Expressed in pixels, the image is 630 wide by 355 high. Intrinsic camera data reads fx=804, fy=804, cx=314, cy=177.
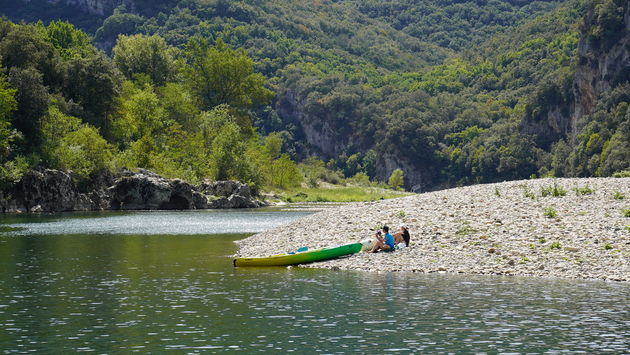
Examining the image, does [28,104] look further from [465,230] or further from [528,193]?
[465,230]

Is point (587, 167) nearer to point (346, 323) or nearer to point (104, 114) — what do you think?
point (104, 114)

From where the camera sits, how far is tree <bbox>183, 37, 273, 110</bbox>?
163m

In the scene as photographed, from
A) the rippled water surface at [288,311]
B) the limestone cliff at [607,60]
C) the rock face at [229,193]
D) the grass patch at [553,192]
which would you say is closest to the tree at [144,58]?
the rock face at [229,193]

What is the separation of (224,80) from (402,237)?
407ft

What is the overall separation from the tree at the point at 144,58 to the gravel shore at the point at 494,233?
106402 mm

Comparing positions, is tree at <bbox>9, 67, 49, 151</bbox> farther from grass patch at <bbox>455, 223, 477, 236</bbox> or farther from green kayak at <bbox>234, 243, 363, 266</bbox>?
grass patch at <bbox>455, 223, 477, 236</bbox>

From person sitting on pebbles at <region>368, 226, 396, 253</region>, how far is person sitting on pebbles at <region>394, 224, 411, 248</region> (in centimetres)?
33

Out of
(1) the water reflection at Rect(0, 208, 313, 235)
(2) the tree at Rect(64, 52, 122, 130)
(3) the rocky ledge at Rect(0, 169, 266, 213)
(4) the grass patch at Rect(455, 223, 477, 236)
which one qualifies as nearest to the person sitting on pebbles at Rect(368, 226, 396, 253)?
(4) the grass patch at Rect(455, 223, 477, 236)

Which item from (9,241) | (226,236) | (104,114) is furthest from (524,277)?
(104,114)

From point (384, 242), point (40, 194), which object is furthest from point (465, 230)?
point (40, 194)

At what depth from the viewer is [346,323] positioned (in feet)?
93.0

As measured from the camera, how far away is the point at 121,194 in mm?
114062

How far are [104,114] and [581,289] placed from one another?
10396 cm

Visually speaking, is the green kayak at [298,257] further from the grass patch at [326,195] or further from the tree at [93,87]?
the grass patch at [326,195]
